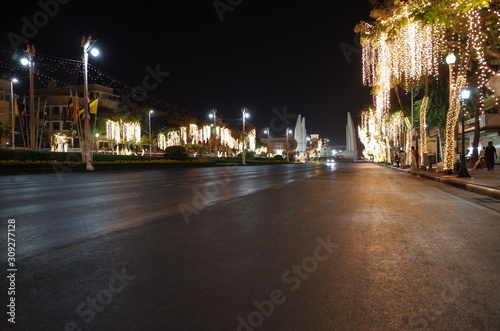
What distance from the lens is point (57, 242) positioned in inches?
223

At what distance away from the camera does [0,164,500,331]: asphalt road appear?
317cm

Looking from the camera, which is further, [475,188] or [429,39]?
[429,39]

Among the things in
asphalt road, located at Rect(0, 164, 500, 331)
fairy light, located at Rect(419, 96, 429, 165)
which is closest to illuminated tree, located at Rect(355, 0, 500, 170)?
fairy light, located at Rect(419, 96, 429, 165)

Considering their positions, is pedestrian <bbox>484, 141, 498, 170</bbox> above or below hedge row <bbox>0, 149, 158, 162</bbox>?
below

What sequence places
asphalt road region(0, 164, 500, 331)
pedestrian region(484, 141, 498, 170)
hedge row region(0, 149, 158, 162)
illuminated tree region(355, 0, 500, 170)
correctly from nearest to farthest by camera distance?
1. asphalt road region(0, 164, 500, 331)
2. illuminated tree region(355, 0, 500, 170)
3. hedge row region(0, 149, 158, 162)
4. pedestrian region(484, 141, 498, 170)

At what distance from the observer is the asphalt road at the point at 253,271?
317cm

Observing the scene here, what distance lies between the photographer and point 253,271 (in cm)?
439

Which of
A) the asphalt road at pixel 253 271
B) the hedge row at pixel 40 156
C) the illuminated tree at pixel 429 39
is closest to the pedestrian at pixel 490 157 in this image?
the illuminated tree at pixel 429 39

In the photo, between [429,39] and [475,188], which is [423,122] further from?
[475,188]

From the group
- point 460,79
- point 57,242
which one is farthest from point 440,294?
point 460,79

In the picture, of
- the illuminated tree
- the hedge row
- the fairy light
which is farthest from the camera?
the fairy light

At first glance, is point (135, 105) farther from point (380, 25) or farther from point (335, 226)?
point (335, 226)

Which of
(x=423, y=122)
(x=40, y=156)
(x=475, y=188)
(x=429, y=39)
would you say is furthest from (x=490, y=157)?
(x=40, y=156)

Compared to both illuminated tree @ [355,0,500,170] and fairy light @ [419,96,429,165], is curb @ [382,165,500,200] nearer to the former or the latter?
illuminated tree @ [355,0,500,170]
